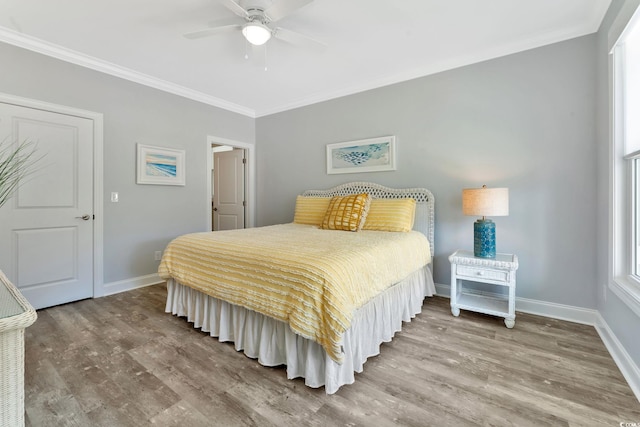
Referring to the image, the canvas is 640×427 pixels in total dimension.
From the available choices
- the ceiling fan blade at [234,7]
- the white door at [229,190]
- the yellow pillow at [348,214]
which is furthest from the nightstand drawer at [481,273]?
the white door at [229,190]

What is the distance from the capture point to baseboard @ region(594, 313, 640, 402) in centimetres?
160

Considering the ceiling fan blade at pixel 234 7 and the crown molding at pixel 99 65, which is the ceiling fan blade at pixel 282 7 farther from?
the crown molding at pixel 99 65

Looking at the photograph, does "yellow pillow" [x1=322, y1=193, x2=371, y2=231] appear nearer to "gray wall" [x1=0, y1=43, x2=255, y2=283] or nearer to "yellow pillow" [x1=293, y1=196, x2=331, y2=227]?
"yellow pillow" [x1=293, y1=196, x2=331, y2=227]

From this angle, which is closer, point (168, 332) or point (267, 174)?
point (168, 332)

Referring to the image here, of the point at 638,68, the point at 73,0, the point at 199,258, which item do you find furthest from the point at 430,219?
the point at 73,0

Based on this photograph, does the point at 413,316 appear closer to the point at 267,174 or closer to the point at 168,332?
the point at 168,332

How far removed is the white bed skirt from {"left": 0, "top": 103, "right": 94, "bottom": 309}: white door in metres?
1.32

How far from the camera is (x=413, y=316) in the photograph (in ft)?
8.54

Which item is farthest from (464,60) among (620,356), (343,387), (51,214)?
(51,214)

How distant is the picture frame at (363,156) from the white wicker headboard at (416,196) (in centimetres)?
23

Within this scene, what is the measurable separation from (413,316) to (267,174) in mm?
3255

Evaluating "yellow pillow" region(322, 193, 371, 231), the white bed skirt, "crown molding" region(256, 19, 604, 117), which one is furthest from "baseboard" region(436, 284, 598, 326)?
"crown molding" region(256, 19, 604, 117)

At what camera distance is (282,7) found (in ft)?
6.28

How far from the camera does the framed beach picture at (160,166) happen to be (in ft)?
11.4
